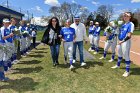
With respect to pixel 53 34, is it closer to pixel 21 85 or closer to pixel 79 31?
pixel 79 31

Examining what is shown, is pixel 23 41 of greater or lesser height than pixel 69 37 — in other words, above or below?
below

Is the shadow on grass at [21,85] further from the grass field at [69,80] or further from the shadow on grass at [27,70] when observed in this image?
the shadow on grass at [27,70]

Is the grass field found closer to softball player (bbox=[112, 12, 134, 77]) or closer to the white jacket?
softball player (bbox=[112, 12, 134, 77])

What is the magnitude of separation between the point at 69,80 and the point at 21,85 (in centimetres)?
161

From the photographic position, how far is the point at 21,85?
840cm

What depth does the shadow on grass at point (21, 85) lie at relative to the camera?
26.2ft

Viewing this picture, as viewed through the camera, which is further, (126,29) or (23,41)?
(23,41)

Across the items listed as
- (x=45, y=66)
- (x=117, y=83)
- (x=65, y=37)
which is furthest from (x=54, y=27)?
(x=117, y=83)

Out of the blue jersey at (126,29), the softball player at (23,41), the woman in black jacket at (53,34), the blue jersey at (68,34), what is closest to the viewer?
the blue jersey at (126,29)

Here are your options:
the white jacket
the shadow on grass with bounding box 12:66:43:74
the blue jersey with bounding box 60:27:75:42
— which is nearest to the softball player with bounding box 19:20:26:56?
the shadow on grass with bounding box 12:66:43:74

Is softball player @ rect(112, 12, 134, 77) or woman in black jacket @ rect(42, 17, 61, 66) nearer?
softball player @ rect(112, 12, 134, 77)

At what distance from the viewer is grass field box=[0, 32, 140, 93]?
7984 mm

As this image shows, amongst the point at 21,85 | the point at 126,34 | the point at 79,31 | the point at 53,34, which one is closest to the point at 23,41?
the point at 53,34

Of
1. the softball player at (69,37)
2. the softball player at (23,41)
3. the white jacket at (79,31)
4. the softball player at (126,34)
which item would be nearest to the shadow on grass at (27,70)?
the softball player at (69,37)
